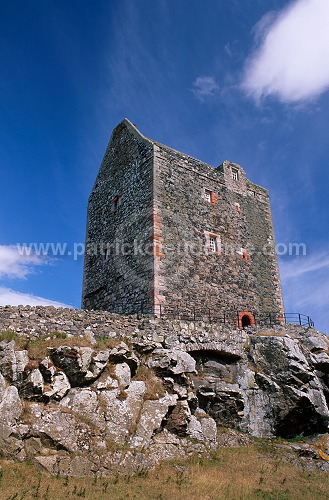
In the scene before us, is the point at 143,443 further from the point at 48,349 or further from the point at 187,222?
the point at 187,222

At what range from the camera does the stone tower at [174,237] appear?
19.7 metres

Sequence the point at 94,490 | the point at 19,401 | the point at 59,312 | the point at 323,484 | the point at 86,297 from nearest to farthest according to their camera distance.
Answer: the point at 94,490 → the point at 19,401 → the point at 323,484 → the point at 59,312 → the point at 86,297

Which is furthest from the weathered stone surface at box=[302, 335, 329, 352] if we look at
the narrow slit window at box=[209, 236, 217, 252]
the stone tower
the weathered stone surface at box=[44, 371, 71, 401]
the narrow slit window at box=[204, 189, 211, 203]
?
the weathered stone surface at box=[44, 371, 71, 401]

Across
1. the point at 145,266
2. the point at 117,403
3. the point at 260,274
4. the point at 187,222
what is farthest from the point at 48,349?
the point at 260,274

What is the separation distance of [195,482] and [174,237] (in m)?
12.0

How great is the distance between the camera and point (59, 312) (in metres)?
14.8

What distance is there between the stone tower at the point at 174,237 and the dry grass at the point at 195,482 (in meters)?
7.47

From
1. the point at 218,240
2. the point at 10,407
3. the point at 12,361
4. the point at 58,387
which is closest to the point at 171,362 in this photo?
the point at 58,387

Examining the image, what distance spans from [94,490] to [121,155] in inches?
784

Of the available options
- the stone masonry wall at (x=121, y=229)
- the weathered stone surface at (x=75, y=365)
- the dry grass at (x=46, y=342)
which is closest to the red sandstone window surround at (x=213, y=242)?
the stone masonry wall at (x=121, y=229)

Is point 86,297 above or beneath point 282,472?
above

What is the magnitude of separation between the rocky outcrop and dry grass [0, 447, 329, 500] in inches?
18.8

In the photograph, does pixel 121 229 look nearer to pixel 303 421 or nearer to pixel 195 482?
pixel 303 421

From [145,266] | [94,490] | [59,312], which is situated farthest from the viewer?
[145,266]
